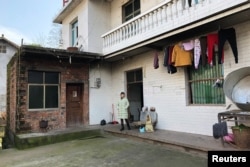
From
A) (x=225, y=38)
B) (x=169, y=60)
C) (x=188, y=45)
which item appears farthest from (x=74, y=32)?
(x=225, y=38)

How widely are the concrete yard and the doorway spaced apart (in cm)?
361

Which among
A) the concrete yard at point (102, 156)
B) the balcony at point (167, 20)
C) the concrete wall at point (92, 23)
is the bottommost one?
the concrete yard at point (102, 156)

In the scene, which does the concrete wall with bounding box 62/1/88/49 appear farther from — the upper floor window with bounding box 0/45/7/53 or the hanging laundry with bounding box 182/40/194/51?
the upper floor window with bounding box 0/45/7/53

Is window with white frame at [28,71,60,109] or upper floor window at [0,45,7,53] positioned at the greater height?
upper floor window at [0,45,7,53]

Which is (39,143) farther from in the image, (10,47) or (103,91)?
(10,47)

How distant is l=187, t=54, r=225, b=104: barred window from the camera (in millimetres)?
7502

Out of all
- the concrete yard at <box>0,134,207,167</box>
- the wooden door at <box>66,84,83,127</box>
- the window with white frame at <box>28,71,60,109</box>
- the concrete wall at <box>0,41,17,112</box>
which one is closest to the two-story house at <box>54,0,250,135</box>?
the wooden door at <box>66,84,83,127</box>

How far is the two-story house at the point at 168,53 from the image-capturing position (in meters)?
6.93

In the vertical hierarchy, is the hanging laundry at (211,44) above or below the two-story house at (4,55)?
below

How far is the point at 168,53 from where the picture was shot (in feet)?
28.1

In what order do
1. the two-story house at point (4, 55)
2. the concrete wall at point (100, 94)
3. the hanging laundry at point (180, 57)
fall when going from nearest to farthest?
the hanging laundry at point (180, 57)
the concrete wall at point (100, 94)
the two-story house at point (4, 55)

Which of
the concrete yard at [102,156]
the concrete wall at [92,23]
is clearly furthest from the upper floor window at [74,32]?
the concrete yard at [102,156]

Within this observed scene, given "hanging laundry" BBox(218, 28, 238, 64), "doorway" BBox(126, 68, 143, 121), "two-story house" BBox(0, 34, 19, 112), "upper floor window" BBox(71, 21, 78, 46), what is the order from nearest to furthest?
"hanging laundry" BBox(218, 28, 238, 64), "doorway" BBox(126, 68, 143, 121), "upper floor window" BBox(71, 21, 78, 46), "two-story house" BBox(0, 34, 19, 112)

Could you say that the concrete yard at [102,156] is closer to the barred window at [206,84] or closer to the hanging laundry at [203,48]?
the barred window at [206,84]
